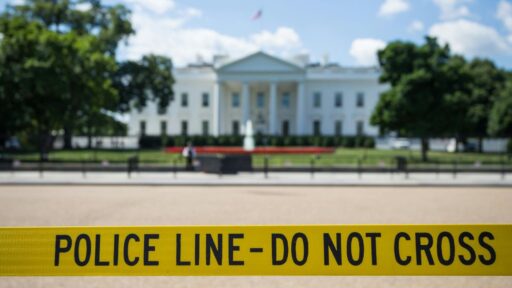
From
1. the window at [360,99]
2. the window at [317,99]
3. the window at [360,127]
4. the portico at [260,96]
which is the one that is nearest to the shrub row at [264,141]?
the portico at [260,96]

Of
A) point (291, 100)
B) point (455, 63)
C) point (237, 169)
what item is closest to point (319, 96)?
point (291, 100)

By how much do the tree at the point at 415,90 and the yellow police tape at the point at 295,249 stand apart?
85.9 ft

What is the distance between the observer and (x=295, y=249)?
336cm

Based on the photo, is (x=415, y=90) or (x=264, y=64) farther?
(x=264, y=64)

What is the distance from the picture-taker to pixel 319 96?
70750 millimetres

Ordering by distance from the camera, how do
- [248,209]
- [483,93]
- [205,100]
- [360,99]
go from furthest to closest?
[205,100]
[360,99]
[483,93]
[248,209]

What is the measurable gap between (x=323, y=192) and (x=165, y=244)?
12009 millimetres

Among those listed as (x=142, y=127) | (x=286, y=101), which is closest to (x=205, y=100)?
(x=142, y=127)

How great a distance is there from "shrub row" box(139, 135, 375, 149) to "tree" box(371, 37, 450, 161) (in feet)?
74.8

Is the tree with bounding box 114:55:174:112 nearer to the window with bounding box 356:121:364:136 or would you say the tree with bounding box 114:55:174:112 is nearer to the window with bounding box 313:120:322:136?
the window with bounding box 313:120:322:136

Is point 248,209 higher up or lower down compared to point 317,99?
lower down

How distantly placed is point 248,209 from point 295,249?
7.43 metres

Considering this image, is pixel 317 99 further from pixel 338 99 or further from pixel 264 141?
pixel 264 141

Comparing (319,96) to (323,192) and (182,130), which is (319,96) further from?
(323,192)
